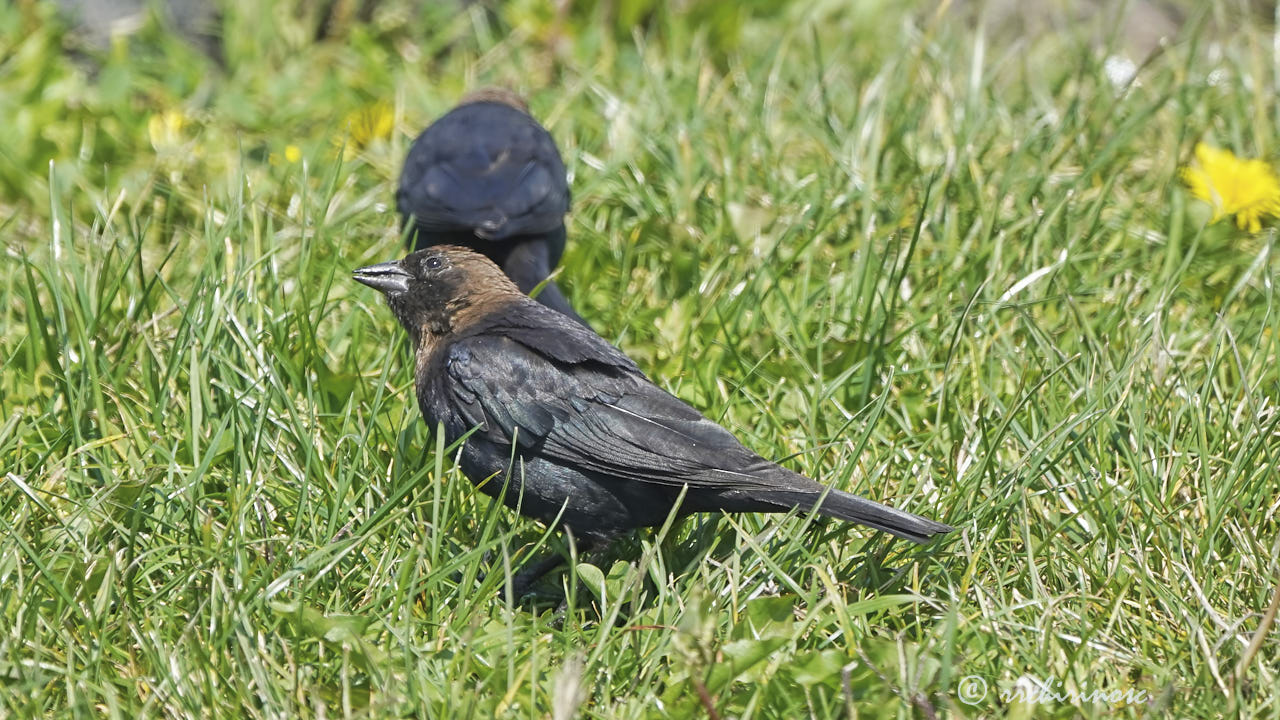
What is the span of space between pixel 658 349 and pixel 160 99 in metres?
2.64

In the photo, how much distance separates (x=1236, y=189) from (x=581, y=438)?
8.63 feet

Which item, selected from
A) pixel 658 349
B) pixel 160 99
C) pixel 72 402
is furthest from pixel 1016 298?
pixel 160 99

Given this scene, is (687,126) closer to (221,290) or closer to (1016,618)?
(221,290)

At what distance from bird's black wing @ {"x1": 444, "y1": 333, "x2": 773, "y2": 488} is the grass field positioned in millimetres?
187

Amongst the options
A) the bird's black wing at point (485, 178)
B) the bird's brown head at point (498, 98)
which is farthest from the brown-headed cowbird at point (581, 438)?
the bird's brown head at point (498, 98)

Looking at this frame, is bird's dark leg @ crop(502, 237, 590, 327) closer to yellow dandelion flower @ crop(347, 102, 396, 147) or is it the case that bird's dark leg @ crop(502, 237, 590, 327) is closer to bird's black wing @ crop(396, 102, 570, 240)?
bird's black wing @ crop(396, 102, 570, 240)

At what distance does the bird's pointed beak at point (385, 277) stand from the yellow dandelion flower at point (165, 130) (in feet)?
5.99

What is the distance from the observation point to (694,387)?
3619 mm

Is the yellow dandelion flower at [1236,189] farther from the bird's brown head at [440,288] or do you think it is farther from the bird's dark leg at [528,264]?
the bird's brown head at [440,288]

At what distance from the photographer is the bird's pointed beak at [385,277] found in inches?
131

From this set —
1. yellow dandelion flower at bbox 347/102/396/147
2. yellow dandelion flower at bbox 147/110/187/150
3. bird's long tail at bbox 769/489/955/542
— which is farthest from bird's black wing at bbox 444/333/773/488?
yellow dandelion flower at bbox 147/110/187/150

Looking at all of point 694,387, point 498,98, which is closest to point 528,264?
point 694,387

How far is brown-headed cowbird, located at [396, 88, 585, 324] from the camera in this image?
409 centimetres

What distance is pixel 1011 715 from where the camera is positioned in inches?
91.4
